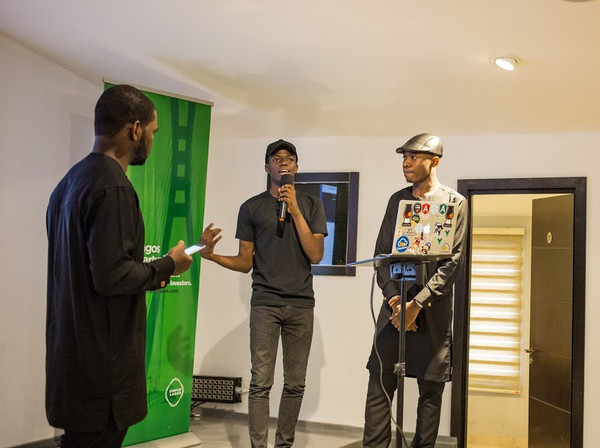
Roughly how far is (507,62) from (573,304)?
193cm

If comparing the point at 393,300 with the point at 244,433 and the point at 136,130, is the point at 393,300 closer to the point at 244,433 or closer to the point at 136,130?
the point at 136,130

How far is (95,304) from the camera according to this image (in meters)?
1.66

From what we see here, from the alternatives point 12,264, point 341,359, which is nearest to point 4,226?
point 12,264

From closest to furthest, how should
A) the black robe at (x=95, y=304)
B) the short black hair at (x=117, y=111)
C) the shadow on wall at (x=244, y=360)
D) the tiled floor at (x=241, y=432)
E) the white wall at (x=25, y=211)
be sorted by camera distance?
the black robe at (x=95, y=304)
the short black hair at (x=117, y=111)
the white wall at (x=25, y=211)
the tiled floor at (x=241, y=432)
the shadow on wall at (x=244, y=360)

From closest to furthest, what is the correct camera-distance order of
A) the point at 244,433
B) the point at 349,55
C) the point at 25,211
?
the point at 349,55 < the point at 25,211 < the point at 244,433

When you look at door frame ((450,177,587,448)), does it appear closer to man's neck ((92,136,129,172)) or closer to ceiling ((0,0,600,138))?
Answer: ceiling ((0,0,600,138))

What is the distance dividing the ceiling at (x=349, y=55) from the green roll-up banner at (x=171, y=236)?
36cm

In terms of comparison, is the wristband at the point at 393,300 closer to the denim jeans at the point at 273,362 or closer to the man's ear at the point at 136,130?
the denim jeans at the point at 273,362

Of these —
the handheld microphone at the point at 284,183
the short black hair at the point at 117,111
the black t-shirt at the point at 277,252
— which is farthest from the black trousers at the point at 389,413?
→ the short black hair at the point at 117,111

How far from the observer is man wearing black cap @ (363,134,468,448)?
2.93m

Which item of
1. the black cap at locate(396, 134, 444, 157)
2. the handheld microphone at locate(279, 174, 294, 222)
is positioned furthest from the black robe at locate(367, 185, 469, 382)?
the handheld microphone at locate(279, 174, 294, 222)

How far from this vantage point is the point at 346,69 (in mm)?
3441

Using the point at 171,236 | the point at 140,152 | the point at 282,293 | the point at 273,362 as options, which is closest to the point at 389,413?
the point at 273,362

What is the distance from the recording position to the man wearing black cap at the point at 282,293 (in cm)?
308
